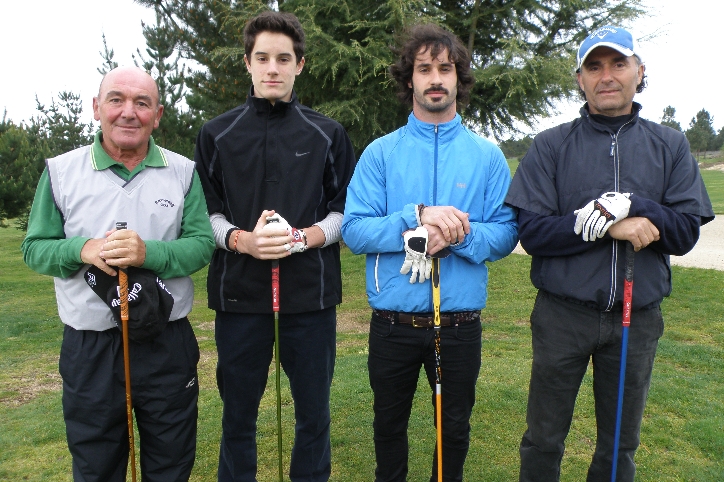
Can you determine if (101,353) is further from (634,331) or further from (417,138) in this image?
(634,331)

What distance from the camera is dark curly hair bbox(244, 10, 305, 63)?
3117 mm

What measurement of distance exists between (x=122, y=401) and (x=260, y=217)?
108cm

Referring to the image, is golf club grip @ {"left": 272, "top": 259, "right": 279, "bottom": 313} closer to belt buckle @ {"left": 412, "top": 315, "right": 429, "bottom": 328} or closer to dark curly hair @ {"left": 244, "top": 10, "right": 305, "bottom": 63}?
belt buckle @ {"left": 412, "top": 315, "right": 429, "bottom": 328}

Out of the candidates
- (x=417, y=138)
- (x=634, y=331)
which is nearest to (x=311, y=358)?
(x=417, y=138)

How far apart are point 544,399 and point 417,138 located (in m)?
1.48

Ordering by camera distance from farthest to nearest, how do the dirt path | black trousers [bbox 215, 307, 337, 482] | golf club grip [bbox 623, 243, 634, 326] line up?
the dirt path → black trousers [bbox 215, 307, 337, 482] → golf club grip [bbox 623, 243, 634, 326]

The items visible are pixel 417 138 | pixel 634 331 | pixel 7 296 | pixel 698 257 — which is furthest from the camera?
pixel 698 257

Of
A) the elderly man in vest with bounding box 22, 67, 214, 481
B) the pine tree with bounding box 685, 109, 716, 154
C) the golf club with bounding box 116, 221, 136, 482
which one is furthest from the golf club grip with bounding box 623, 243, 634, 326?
the pine tree with bounding box 685, 109, 716, 154

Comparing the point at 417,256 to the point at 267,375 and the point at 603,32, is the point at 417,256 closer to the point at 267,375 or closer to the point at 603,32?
the point at 267,375

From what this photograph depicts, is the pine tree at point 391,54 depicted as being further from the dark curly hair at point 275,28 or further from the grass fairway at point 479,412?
the dark curly hair at point 275,28

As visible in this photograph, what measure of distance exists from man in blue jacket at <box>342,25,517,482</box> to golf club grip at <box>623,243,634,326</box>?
0.56 m

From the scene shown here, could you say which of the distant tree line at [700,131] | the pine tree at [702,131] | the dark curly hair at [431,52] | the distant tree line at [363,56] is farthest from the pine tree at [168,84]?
the pine tree at [702,131]

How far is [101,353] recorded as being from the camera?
2.72 meters

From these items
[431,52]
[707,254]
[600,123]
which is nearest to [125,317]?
[431,52]
